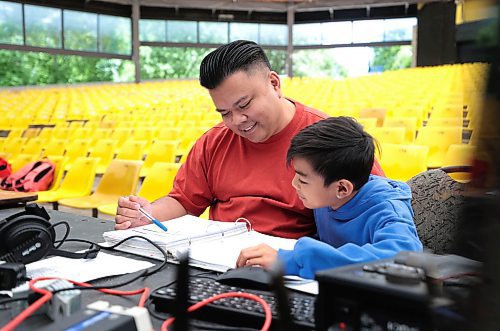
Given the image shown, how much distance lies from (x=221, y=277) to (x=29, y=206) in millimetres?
588

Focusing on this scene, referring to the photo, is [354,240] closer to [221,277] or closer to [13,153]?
[221,277]

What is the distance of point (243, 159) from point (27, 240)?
0.79 metres

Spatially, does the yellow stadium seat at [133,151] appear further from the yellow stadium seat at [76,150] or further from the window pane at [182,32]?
the window pane at [182,32]

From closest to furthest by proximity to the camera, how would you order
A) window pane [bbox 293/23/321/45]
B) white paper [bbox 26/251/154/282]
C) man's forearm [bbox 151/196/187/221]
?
white paper [bbox 26/251/154/282]
man's forearm [bbox 151/196/187/221]
window pane [bbox 293/23/321/45]

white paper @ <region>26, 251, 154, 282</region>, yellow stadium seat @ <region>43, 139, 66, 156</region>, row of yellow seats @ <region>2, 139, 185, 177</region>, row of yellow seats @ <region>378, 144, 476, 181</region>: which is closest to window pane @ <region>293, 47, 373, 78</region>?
yellow stadium seat @ <region>43, 139, 66, 156</region>

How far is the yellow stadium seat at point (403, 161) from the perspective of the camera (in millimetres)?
3252

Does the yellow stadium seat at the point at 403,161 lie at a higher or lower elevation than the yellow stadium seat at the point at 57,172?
higher

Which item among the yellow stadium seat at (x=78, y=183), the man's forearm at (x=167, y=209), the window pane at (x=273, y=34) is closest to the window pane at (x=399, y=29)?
the window pane at (x=273, y=34)

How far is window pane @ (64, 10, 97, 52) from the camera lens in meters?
17.0

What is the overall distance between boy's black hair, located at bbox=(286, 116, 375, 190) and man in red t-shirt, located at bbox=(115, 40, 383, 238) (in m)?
0.26

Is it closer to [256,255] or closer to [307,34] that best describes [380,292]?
[256,255]

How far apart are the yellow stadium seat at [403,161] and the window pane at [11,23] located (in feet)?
49.1

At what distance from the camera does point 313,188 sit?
1263 mm

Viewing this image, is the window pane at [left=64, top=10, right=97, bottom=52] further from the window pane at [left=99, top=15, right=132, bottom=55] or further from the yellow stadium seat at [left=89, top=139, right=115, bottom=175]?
the yellow stadium seat at [left=89, top=139, right=115, bottom=175]
